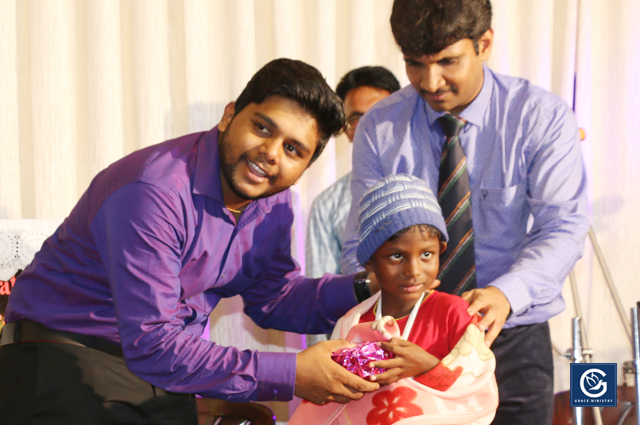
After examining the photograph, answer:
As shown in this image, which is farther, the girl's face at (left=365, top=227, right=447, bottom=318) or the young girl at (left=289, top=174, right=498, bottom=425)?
the girl's face at (left=365, top=227, right=447, bottom=318)

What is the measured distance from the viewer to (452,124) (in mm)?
1763

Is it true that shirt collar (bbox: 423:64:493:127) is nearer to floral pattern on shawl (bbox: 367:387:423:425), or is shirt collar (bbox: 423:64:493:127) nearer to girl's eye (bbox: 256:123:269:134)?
girl's eye (bbox: 256:123:269:134)

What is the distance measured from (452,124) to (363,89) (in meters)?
0.88

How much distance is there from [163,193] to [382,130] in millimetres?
798

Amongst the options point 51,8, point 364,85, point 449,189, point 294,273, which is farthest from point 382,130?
point 51,8

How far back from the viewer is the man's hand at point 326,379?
129 cm

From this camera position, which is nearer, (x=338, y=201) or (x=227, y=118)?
(x=227, y=118)

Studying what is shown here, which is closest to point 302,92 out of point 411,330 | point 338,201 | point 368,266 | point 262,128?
point 262,128

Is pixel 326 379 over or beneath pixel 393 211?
beneath

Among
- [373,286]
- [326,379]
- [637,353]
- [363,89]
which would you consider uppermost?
[363,89]

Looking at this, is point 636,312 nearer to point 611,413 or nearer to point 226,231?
point 611,413

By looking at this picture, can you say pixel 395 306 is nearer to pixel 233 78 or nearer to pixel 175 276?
pixel 175 276
